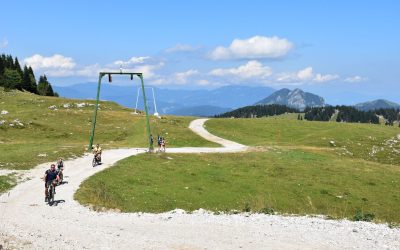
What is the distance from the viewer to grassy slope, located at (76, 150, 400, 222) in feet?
121

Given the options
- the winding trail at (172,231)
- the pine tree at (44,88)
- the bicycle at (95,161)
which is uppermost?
the pine tree at (44,88)

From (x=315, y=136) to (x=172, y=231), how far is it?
7535cm

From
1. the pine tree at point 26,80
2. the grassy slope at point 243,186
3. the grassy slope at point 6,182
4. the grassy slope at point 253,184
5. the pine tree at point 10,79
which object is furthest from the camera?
the pine tree at point 26,80

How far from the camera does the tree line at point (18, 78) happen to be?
495ft

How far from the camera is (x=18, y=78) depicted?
153625mm

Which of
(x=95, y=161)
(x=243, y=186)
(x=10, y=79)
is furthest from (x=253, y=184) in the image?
(x=10, y=79)

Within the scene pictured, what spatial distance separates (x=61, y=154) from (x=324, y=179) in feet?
103

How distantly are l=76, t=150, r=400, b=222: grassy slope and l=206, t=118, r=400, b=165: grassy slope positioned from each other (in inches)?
840

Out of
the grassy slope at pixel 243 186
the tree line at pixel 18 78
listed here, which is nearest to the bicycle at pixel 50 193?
the grassy slope at pixel 243 186

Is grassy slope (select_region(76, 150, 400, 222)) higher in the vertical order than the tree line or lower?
lower

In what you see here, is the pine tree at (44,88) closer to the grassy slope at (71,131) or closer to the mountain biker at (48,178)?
the grassy slope at (71,131)

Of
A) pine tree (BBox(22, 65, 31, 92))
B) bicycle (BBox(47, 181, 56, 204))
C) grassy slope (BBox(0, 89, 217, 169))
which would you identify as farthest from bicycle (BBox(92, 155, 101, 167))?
pine tree (BBox(22, 65, 31, 92))

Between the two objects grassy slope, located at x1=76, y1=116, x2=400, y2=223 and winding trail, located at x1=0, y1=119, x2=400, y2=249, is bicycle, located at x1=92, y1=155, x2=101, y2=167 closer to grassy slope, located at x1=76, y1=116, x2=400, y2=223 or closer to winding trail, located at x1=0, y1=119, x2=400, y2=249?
grassy slope, located at x1=76, y1=116, x2=400, y2=223

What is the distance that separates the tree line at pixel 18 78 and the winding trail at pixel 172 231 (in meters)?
133
